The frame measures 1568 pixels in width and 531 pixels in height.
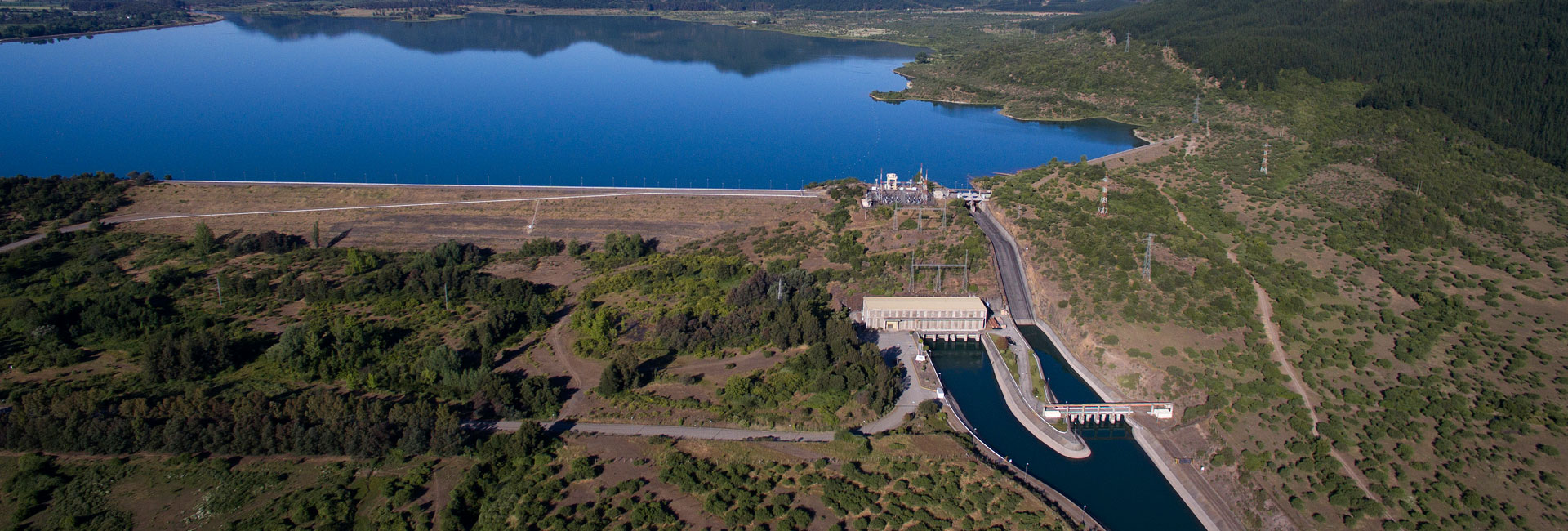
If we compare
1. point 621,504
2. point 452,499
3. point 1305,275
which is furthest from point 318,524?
point 1305,275

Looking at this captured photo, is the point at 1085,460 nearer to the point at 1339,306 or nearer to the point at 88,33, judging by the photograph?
the point at 1339,306

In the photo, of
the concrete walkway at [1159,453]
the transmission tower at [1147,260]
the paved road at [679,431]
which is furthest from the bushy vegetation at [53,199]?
the transmission tower at [1147,260]

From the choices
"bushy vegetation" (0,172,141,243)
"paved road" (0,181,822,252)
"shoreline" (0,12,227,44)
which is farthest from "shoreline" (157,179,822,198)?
"shoreline" (0,12,227,44)

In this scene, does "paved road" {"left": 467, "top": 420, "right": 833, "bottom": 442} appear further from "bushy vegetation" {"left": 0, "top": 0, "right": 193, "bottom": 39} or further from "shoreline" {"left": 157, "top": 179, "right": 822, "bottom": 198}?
"bushy vegetation" {"left": 0, "top": 0, "right": 193, "bottom": 39}

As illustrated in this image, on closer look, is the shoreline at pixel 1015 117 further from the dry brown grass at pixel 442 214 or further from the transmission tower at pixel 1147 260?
the dry brown grass at pixel 442 214

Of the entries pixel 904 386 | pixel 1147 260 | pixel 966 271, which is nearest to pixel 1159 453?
pixel 904 386

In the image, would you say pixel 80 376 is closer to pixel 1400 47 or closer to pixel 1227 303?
pixel 1227 303
